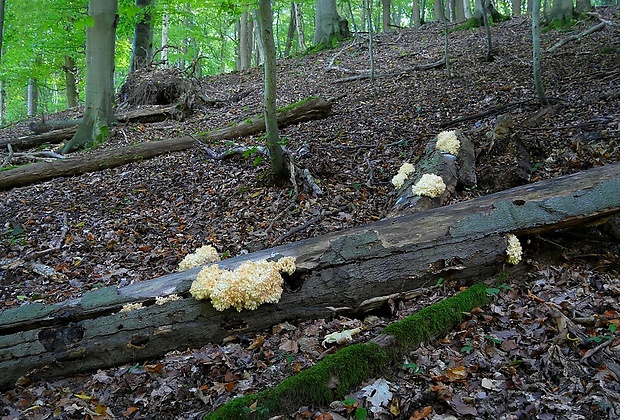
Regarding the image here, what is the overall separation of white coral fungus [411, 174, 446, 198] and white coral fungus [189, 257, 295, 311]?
2.40 m

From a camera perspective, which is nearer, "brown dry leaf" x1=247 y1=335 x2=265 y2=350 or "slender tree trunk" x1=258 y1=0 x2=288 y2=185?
"brown dry leaf" x1=247 y1=335 x2=265 y2=350

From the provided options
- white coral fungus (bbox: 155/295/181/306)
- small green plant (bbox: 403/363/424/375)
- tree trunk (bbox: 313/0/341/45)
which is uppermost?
tree trunk (bbox: 313/0/341/45)

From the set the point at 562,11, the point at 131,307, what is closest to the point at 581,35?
the point at 562,11

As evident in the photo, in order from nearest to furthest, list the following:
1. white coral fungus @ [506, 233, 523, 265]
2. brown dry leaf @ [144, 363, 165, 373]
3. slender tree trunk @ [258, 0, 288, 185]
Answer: brown dry leaf @ [144, 363, 165, 373] → white coral fungus @ [506, 233, 523, 265] → slender tree trunk @ [258, 0, 288, 185]

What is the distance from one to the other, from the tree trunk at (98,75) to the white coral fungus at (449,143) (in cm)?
848

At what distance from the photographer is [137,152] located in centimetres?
941

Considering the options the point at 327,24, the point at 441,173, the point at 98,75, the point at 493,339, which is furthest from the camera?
the point at 327,24

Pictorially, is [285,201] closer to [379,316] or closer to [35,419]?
[379,316]

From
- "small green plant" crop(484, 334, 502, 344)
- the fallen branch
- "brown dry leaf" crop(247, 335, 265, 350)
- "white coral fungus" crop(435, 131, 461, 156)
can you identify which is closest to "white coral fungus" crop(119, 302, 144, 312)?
"brown dry leaf" crop(247, 335, 265, 350)

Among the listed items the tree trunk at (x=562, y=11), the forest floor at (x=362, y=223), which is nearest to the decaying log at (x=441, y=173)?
the forest floor at (x=362, y=223)

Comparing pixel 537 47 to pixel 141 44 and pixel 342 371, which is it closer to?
pixel 342 371

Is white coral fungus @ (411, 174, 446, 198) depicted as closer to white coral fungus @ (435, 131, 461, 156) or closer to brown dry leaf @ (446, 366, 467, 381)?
white coral fungus @ (435, 131, 461, 156)

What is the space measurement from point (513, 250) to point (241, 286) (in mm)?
2576

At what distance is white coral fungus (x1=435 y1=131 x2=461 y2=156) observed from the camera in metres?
6.16
